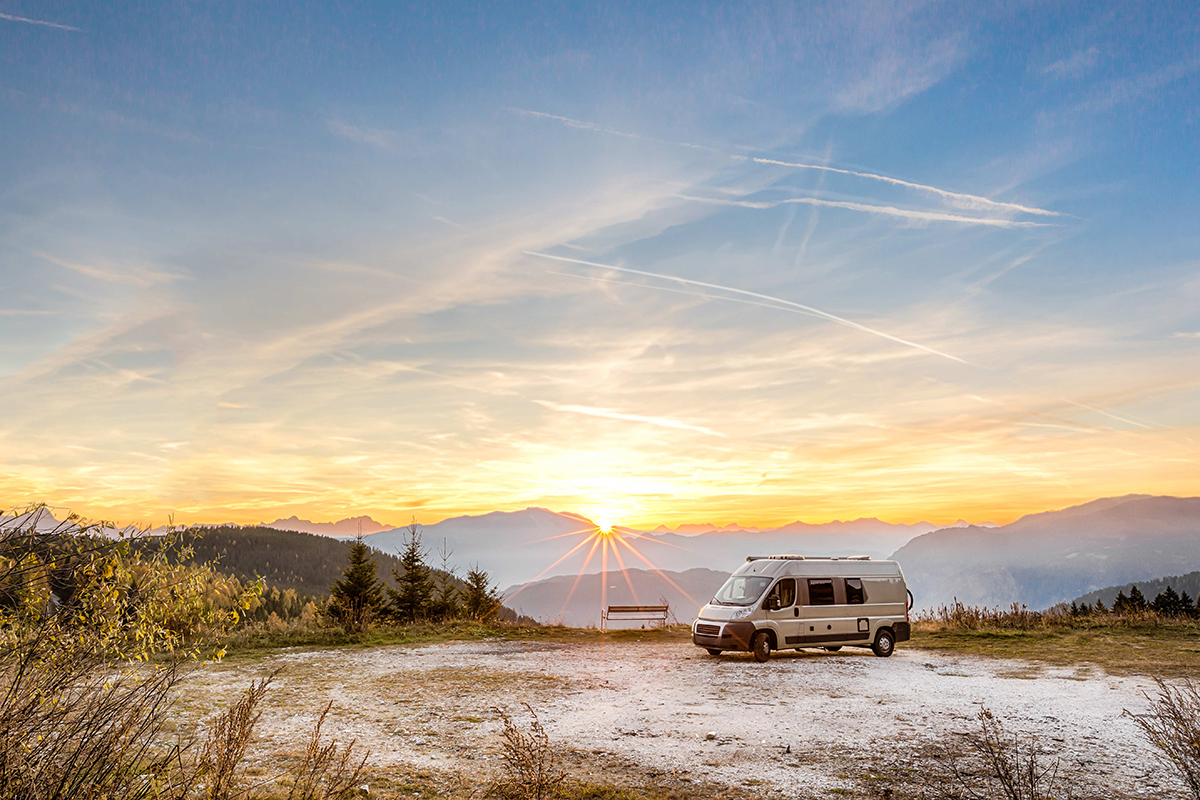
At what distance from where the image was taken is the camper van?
1728 cm

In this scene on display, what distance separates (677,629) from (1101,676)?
39.4 feet

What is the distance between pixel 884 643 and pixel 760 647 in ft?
13.4

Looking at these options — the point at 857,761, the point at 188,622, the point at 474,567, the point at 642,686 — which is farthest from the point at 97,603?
the point at 474,567

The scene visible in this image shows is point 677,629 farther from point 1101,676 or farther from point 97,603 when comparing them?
point 97,603

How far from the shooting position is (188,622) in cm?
646

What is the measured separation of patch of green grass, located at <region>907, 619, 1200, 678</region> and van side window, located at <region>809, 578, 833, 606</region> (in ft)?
14.3

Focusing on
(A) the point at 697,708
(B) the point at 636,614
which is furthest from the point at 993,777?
(B) the point at 636,614

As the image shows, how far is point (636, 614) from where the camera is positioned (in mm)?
25641

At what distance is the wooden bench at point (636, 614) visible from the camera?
24297 mm

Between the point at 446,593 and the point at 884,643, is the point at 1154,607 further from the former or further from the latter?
the point at 446,593

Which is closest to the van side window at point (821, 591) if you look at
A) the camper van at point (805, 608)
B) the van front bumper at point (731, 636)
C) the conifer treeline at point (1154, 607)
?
the camper van at point (805, 608)

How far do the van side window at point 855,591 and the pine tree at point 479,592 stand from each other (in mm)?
15803

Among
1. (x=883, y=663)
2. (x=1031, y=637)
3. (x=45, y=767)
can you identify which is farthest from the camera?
(x=1031, y=637)

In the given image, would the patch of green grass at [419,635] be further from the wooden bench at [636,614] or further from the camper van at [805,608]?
the camper van at [805,608]
